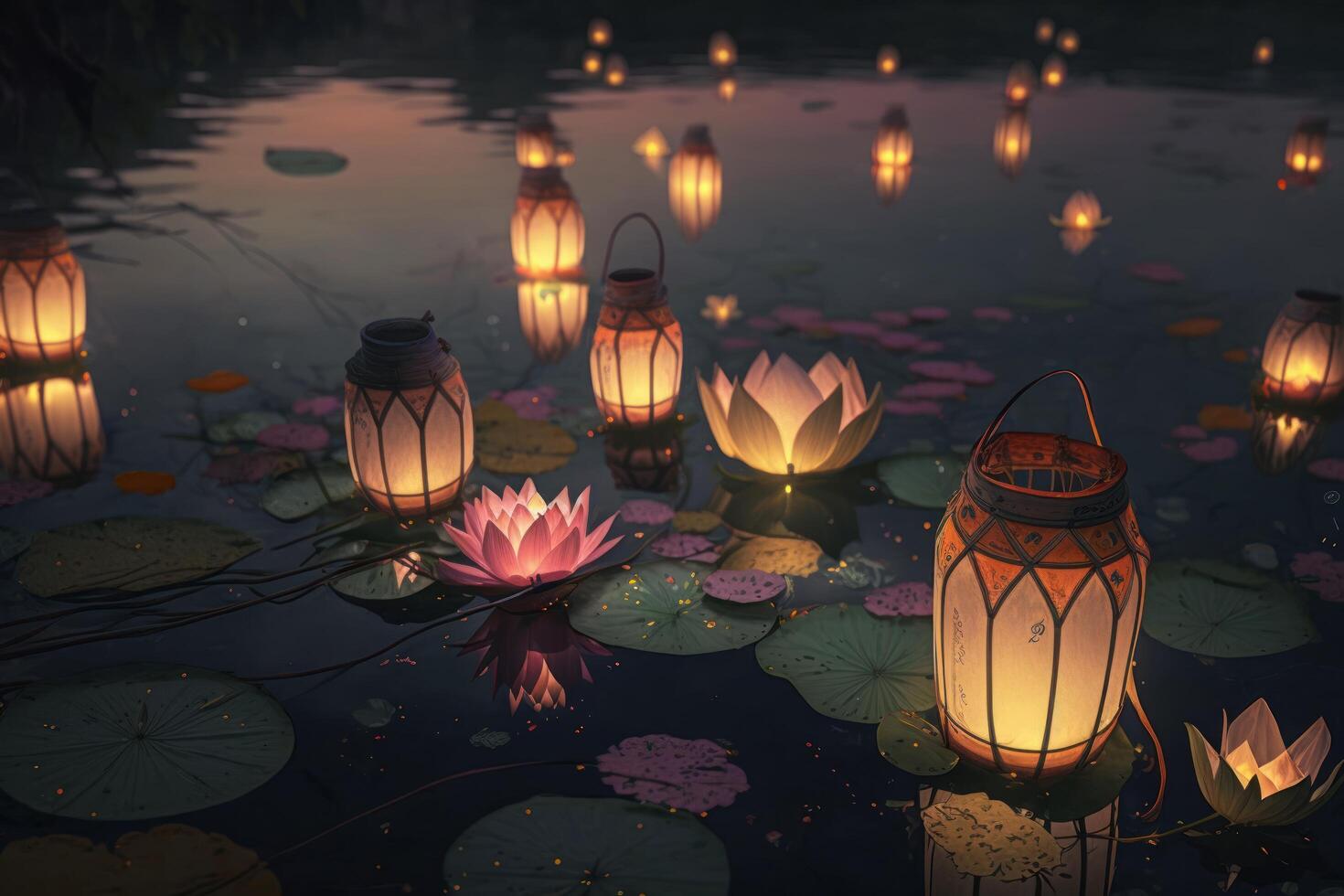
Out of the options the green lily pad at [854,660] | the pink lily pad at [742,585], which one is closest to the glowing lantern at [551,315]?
the pink lily pad at [742,585]

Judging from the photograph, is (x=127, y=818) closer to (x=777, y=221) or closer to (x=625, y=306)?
(x=625, y=306)

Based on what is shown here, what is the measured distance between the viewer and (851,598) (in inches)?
119

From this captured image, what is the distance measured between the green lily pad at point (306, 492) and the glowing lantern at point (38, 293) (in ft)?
4.72

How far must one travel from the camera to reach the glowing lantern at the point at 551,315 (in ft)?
16.8

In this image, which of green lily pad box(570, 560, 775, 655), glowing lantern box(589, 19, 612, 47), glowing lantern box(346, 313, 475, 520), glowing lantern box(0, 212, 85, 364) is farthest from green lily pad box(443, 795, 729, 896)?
glowing lantern box(589, 19, 612, 47)

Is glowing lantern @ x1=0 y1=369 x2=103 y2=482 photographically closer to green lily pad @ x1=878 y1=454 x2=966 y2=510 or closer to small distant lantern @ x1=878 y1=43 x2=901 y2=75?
green lily pad @ x1=878 y1=454 x2=966 y2=510

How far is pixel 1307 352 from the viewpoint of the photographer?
13.7ft

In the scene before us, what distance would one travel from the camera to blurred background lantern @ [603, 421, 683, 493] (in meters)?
3.77

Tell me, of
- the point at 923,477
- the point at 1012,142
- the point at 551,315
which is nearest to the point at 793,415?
the point at 923,477

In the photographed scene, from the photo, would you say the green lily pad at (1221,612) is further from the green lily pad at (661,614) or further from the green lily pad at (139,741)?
the green lily pad at (139,741)

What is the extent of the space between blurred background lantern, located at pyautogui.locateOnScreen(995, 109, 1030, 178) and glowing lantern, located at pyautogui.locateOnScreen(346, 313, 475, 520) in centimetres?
671

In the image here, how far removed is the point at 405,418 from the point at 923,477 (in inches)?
66.7

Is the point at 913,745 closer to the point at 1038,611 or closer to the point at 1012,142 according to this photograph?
the point at 1038,611

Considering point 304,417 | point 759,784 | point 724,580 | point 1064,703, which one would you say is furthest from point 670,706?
point 304,417
